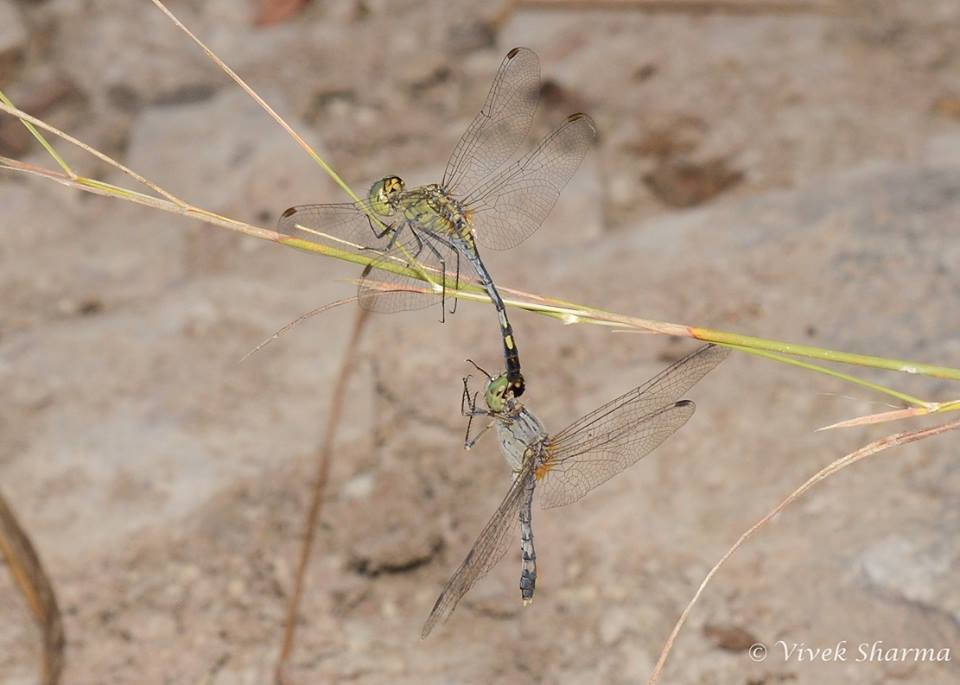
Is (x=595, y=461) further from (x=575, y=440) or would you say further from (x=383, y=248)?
(x=383, y=248)

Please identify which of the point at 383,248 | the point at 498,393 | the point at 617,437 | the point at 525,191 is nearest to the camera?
the point at 498,393

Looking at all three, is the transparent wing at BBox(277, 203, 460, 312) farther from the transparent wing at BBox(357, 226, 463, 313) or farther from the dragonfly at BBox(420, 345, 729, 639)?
the dragonfly at BBox(420, 345, 729, 639)

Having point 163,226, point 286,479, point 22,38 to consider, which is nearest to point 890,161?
point 286,479

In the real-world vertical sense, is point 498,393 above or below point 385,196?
below

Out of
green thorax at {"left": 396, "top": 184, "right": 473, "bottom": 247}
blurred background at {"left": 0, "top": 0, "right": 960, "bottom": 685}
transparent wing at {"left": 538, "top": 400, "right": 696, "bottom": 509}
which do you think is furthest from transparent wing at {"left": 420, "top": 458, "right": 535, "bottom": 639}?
green thorax at {"left": 396, "top": 184, "right": 473, "bottom": 247}

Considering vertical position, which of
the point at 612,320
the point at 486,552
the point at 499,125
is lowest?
the point at 486,552

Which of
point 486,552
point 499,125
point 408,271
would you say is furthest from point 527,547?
point 499,125

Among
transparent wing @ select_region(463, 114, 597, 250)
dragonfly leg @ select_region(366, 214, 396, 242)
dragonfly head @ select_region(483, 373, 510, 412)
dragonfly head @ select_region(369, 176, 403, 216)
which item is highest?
transparent wing @ select_region(463, 114, 597, 250)
